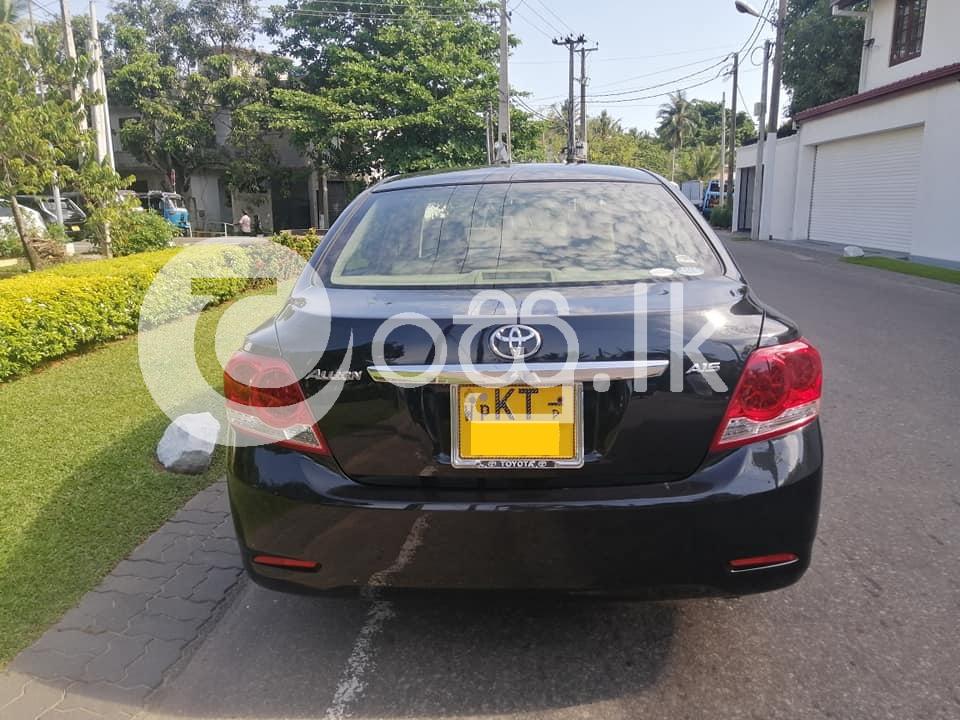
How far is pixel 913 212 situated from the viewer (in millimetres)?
17078

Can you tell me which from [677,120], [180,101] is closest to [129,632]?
[180,101]

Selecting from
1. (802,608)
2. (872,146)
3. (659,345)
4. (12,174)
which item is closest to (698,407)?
(659,345)

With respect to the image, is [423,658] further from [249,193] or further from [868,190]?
[249,193]

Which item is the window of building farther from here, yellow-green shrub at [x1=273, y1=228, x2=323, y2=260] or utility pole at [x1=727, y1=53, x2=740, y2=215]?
yellow-green shrub at [x1=273, y1=228, x2=323, y2=260]

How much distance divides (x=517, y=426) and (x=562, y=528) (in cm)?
31

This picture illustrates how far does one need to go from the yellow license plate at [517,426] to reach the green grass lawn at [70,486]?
185 cm

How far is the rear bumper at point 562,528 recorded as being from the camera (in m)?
2.10

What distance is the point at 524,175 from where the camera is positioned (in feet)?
10.5

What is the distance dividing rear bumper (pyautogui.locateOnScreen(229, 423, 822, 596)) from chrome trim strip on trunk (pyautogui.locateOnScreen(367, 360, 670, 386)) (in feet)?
1.05

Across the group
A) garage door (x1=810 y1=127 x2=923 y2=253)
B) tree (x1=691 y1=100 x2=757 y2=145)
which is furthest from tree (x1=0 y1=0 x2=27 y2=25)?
tree (x1=691 y1=100 x2=757 y2=145)

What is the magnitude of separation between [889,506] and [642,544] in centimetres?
224

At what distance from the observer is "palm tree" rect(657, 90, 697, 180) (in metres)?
74.3

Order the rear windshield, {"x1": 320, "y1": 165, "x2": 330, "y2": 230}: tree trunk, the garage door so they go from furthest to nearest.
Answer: {"x1": 320, "y1": 165, "x2": 330, "y2": 230}: tree trunk → the garage door → the rear windshield

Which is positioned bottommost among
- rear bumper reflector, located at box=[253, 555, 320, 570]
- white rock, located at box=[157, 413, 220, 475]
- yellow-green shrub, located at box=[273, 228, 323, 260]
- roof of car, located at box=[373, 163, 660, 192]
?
white rock, located at box=[157, 413, 220, 475]
